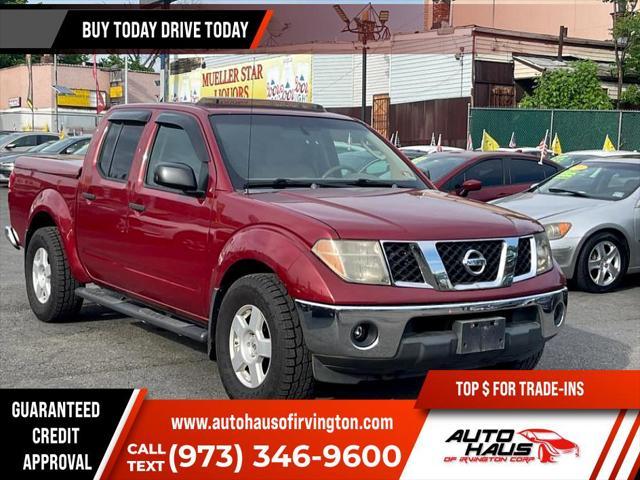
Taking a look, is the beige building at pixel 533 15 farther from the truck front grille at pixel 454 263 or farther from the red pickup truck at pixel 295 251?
the truck front grille at pixel 454 263

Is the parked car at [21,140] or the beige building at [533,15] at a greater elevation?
the beige building at [533,15]

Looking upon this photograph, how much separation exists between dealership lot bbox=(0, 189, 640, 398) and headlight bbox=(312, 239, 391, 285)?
1.21 m

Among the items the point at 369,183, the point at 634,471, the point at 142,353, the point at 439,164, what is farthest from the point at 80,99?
the point at 634,471

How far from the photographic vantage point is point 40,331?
6988 mm

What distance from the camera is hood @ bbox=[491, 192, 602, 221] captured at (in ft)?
30.9

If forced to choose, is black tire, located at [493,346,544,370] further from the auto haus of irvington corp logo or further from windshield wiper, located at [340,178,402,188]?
the auto haus of irvington corp logo

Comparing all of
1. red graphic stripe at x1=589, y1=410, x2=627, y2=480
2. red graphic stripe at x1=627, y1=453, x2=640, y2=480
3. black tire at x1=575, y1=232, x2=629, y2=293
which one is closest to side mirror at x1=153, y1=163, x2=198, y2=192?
red graphic stripe at x1=589, y1=410, x2=627, y2=480

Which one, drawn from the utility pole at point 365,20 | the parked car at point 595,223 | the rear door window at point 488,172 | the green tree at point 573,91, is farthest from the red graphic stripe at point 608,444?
the green tree at point 573,91

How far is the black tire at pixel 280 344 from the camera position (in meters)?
4.50

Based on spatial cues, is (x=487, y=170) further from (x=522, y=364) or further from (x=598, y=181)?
(x=522, y=364)

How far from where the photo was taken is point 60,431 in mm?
3510

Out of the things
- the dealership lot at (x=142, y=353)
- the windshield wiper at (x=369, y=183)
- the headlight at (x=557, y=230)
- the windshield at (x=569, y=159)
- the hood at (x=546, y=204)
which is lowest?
the dealership lot at (x=142, y=353)

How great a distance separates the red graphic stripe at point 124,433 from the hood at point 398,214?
4.64 ft

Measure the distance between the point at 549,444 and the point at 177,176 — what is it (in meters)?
2.75
